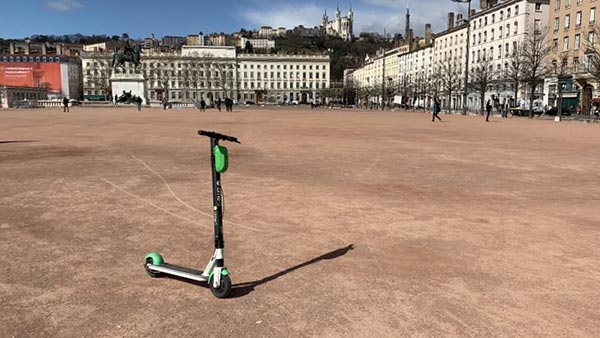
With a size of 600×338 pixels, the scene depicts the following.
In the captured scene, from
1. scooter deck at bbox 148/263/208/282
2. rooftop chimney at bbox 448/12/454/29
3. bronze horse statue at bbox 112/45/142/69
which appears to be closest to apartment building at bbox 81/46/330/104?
rooftop chimney at bbox 448/12/454/29

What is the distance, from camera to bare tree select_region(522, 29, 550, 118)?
56.6 meters

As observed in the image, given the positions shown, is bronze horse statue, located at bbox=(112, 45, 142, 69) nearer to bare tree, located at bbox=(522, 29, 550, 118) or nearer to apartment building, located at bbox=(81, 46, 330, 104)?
bare tree, located at bbox=(522, 29, 550, 118)

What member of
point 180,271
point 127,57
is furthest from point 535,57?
point 180,271

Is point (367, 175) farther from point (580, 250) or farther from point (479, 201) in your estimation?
point (580, 250)

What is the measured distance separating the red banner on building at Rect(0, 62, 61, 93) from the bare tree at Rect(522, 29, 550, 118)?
119542mm

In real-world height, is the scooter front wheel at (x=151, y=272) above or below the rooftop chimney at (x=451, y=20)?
below

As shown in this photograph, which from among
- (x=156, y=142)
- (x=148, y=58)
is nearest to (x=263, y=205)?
(x=156, y=142)

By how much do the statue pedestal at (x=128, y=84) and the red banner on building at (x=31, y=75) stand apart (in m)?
68.9

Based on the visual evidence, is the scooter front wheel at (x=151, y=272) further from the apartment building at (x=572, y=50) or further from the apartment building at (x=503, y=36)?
the apartment building at (x=503, y=36)

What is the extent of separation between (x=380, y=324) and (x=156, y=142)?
16.4 metres

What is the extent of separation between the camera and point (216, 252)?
4480 millimetres

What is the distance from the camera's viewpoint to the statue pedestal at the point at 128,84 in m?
75.2

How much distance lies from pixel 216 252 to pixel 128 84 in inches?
3031

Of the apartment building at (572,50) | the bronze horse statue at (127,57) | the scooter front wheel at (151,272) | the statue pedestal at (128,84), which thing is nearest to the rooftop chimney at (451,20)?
the apartment building at (572,50)
